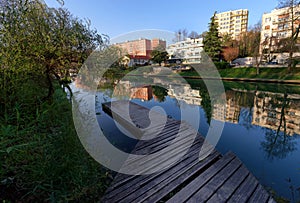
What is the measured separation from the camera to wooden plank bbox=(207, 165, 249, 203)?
6.11 ft

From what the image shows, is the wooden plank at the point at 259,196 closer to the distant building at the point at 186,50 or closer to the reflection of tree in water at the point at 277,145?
the reflection of tree in water at the point at 277,145

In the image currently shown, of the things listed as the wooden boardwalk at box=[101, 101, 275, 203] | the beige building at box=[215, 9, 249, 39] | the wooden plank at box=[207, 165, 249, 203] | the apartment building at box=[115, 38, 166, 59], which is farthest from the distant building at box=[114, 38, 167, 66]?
the beige building at box=[215, 9, 249, 39]

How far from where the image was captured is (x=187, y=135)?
3.77 metres

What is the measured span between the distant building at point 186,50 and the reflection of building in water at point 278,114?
85.2ft

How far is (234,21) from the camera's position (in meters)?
52.8

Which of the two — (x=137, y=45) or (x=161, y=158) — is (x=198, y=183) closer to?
(x=161, y=158)

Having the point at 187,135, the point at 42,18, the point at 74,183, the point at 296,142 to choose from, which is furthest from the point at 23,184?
the point at 296,142

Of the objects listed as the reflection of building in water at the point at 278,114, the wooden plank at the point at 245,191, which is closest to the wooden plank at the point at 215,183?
the wooden plank at the point at 245,191

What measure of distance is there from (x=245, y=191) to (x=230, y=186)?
183 millimetres

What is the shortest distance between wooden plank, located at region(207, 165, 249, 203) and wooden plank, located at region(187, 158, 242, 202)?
0.04m

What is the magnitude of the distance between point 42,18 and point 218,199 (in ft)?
12.2

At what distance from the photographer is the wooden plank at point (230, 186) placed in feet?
6.11

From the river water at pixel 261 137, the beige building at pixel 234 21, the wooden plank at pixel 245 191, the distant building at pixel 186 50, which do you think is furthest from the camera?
the beige building at pixel 234 21

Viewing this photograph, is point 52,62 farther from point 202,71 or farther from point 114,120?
point 202,71
